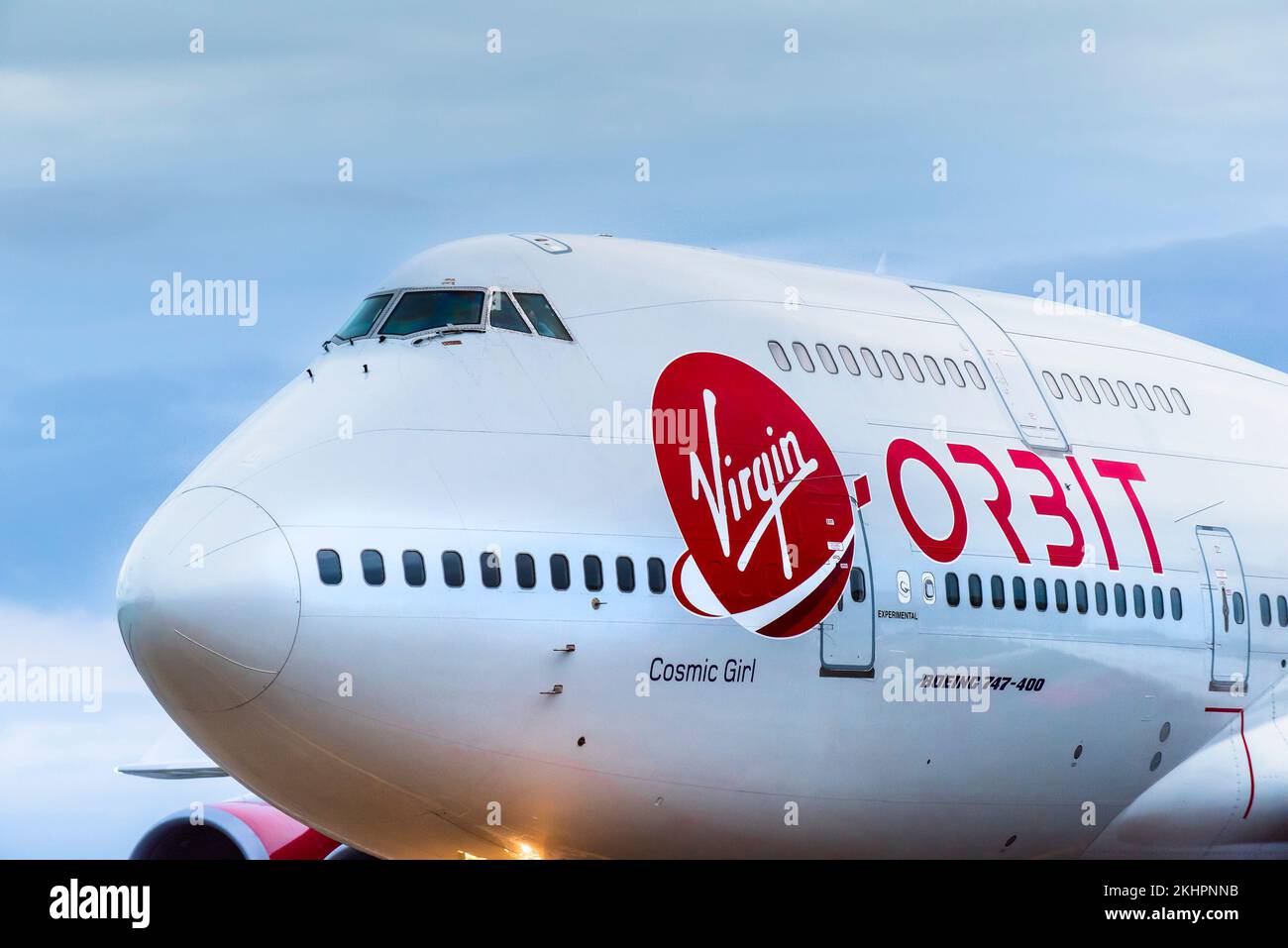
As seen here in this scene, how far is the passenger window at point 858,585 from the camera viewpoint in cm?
1661

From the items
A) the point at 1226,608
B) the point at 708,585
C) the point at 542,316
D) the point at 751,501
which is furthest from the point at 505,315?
the point at 1226,608

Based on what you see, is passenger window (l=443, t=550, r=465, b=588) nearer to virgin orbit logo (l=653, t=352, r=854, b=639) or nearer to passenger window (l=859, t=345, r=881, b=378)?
virgin orbit logo (l=653, t=352, r=854, b=639)

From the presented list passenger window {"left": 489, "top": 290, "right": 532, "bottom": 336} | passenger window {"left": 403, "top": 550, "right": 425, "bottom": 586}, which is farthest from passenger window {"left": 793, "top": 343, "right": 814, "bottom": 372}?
passenger window {"left": 403, "top": 550, "right": 425, "bottom": 586}

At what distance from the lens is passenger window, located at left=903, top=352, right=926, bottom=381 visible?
61.1ft

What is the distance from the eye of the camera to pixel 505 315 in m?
16.2

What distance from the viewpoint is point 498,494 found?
14.8 meters

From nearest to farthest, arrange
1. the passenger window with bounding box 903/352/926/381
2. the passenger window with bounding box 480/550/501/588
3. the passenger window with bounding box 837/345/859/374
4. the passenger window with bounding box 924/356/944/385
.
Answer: the passenger window with bounding box 480/550/501/588 < the passenger window with bounding box 837/345/859/374 < the passenger window with bounding box 903/352/926/381 < the passenger window with bounding box 924/356/944/385

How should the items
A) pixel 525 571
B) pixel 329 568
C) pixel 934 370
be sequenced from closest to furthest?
pixel 329 568, pixel 525 571, pixel 934 370

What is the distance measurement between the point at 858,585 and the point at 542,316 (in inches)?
134

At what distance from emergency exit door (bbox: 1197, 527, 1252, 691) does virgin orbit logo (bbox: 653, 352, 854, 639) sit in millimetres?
5180

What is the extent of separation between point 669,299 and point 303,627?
4.93 meters

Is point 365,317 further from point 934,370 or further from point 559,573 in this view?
point 934,370

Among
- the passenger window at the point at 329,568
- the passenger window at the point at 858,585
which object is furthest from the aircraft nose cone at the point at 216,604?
the passenger window at the point at 858,585
